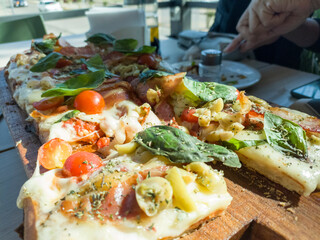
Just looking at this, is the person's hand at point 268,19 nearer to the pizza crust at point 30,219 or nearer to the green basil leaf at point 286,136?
the green basil leaf at point 286,136

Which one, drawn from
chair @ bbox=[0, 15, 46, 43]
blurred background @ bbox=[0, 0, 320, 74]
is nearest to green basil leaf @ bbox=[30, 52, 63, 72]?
blurred background @ bbox=[0, 0, 320, 74]

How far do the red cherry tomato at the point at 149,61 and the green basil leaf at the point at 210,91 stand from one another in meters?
0.80

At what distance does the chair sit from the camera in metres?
4.76

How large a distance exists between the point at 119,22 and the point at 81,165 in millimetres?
2782

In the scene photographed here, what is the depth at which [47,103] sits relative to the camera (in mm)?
1789

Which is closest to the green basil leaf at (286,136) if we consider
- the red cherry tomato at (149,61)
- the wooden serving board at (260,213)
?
the wooden serving board at (260,213)

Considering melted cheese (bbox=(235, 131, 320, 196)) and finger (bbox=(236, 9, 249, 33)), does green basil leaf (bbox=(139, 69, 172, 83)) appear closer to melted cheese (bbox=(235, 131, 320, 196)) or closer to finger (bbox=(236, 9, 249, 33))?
melted cheese (bbox=(235, 131, 320, 196))

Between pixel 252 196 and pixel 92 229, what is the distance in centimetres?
77

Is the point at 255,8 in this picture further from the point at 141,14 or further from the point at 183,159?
the point at 183,159

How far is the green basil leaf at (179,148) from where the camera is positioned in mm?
1217

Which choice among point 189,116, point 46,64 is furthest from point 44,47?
point 189,116

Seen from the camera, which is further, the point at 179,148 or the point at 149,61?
the point at 149,61

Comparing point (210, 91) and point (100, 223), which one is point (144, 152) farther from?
point (210, 91)

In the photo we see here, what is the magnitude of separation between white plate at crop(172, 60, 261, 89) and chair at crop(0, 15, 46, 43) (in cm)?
331
